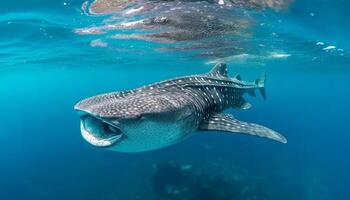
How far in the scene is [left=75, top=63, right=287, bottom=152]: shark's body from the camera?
14.2 feet

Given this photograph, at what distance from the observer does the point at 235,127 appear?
6383 millimetres

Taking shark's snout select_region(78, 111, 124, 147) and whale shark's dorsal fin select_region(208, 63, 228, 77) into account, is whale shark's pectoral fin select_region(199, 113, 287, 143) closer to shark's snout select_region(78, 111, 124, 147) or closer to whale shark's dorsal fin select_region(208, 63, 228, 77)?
shark's snout select_region(78, 111, 124, 147)

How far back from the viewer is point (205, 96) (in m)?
7.40

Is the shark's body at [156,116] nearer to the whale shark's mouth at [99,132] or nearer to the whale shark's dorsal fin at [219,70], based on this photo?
the whale shark's mouth at [99,132]

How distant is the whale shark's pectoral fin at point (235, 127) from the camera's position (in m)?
6.19

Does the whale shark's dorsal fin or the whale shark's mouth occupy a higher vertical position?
the whale shark's mouth

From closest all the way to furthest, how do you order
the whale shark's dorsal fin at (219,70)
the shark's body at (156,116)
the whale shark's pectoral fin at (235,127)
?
1. the shark's body at (156,116)
2. the whale shark's pectoral fin at (235,127)
3. the whale shark's dorsal fin at (219,70)

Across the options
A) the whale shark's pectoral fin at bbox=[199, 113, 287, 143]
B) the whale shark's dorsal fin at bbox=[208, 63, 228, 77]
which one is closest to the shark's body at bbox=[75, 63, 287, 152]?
the whale shark's pectoral fin at bbox=[199, 113, 287, 143]

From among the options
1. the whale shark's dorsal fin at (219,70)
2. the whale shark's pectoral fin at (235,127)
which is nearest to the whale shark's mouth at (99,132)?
the whale shark's pectoral fin at (235,127)

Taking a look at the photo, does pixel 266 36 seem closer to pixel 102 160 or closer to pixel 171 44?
pixel 171 44

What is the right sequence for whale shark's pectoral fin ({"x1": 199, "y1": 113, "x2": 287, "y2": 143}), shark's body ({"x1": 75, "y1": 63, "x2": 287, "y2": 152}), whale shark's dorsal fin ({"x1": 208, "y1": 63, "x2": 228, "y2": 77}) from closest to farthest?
shark's body ({"x1": 75, "y1": 63, "x2": 287, "y2": 152}) < whale shark's pectoral fin ({"x1": 199, "y1": 113, "x2": 287, "y2": 143}) < whale shark's dorsal fin ({"x1": 208, "y1": 63, "x2": 228, "y2": 77})

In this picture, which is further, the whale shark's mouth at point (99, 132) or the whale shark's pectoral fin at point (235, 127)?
the whale shark's pectoral fin at point (235, 127)

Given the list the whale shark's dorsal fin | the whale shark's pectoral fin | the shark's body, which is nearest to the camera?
the shark's body

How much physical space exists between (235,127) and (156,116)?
231cm
